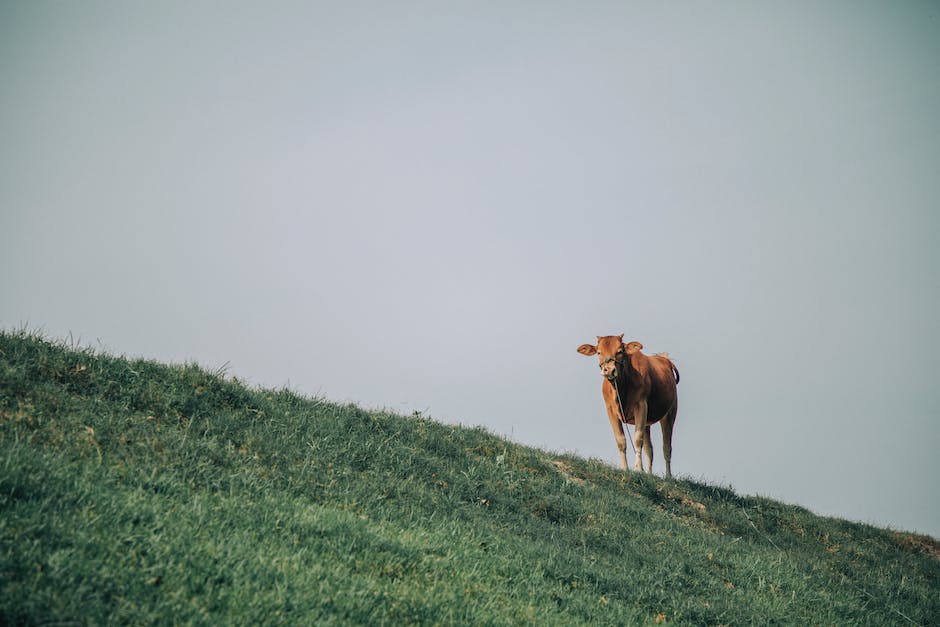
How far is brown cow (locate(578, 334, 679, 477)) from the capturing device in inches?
561

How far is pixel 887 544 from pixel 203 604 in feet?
47.6

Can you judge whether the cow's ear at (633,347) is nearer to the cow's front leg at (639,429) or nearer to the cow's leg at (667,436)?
the cow's front leg at (639,429)

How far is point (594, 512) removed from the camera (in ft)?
31.2

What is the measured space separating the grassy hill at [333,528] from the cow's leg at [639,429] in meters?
Answer: 2.46

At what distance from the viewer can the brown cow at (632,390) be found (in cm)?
1426

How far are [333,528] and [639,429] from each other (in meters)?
10.6

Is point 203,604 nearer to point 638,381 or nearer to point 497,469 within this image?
point 497,469

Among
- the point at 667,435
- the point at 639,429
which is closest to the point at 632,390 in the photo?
the point at 639,429

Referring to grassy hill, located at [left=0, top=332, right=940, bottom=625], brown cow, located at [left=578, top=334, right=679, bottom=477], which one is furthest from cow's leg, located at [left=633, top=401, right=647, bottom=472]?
grassy hill, located at [left=0, top=332, right=940, bottom=625]

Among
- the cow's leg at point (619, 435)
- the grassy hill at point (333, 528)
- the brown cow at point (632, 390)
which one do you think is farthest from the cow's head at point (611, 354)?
the grassy hill at point (333, 528)

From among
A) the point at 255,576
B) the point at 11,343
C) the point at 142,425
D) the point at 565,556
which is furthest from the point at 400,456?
the point at 11,343

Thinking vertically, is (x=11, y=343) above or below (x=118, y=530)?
above

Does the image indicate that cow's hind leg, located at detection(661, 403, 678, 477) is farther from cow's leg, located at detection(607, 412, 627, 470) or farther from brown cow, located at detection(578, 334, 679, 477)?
cow's leg, located at detection(607, 412, 627, 470)

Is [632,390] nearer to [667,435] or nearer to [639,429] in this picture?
[639,429]
